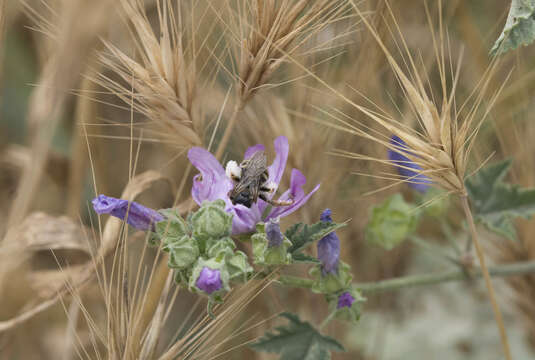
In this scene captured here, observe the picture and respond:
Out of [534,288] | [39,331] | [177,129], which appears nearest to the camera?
[177,129]

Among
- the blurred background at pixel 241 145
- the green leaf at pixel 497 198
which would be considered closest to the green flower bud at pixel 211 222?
the blurred background at pixel 241 145

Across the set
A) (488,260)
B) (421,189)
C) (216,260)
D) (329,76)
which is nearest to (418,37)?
(329,76)

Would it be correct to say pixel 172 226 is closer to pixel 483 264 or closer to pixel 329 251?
pixel 329 251

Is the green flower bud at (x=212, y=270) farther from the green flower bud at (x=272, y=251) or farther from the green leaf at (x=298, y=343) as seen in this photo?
the green leaf at (x=298, y=343)

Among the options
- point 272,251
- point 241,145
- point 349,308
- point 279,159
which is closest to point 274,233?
point 272,251

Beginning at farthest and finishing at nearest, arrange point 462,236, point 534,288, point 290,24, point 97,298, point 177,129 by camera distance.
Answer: point 462,236
point 97,298
point 534,288
point 177,129
point 290,24

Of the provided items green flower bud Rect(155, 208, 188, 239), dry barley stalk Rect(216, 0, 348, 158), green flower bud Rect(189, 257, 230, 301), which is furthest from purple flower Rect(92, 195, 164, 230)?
dry barley stalk Rect(216, 0, 348, 158)

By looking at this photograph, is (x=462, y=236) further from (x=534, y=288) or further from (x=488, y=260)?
(x=534, y=288)
